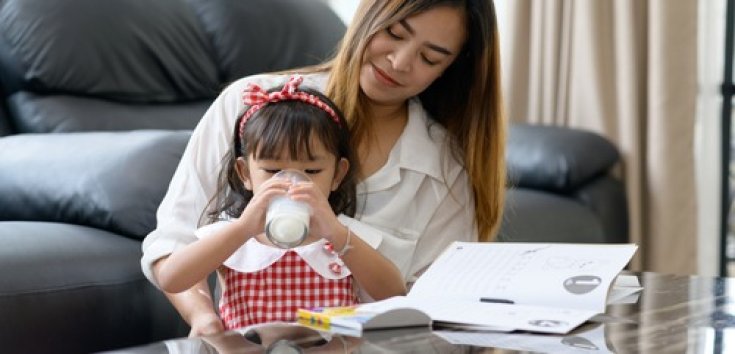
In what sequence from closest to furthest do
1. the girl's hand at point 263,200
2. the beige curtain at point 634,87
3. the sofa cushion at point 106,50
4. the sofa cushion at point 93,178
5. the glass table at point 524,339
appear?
1. the glass table at point 524,339
2. the girl's hand at point 263,200
3. the sofa cushion at point 93,178
4. the sofa cushion at point 106,50
5. the beige curtain at point 634,87

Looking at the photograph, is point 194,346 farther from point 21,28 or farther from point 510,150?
point 510,150

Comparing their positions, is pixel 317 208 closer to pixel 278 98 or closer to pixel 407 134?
pixel 278 98

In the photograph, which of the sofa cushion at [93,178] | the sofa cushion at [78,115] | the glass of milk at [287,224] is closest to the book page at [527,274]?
the glass of milk at [287,224]

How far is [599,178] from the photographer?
322 centimetres

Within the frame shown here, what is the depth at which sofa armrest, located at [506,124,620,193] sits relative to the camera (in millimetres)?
2973

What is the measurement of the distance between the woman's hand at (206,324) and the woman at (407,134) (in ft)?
0.12

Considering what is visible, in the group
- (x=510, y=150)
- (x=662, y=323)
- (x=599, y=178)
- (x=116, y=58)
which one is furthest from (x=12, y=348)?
(x=599, y=178)

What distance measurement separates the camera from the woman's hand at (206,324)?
4.95ft

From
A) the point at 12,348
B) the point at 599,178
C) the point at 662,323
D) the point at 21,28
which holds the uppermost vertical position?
the point at 21,28

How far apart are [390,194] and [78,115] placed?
1.08m

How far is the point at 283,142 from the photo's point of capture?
149cm

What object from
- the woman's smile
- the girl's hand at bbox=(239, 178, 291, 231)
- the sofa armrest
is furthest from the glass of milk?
the sofa armrest

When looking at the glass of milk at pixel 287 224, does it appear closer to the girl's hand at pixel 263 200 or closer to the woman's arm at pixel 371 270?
the girl's hand at pixel 263 200

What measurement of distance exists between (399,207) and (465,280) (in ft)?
1.15
